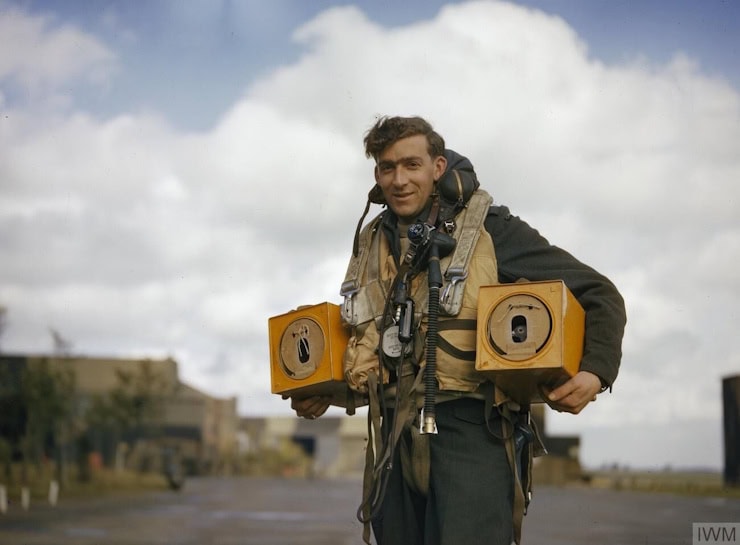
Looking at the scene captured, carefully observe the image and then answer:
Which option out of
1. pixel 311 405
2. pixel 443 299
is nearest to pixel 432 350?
pixel 443 299

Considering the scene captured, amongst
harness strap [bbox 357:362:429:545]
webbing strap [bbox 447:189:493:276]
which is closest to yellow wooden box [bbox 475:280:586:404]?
webbing strap [bbox 447:189:493:276]

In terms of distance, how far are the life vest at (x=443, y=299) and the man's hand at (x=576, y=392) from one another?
0.25m

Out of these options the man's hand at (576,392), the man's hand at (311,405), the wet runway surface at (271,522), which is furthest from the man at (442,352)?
the wet runway surface at (271,522)

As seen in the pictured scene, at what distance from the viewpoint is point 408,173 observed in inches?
146

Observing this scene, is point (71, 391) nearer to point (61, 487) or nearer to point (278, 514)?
point (61, 487)

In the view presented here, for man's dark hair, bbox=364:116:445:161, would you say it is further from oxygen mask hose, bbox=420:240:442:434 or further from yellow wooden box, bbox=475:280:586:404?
yellow wooden box, bbox=475:280:586:404

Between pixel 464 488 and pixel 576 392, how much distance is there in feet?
1.43

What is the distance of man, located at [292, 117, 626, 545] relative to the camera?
346cm

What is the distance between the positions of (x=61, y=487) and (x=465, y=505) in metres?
26.2

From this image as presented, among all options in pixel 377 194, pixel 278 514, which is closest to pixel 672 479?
pixel 278 514

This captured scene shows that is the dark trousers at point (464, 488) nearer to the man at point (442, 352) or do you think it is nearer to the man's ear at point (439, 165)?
the man at point (442, 352)

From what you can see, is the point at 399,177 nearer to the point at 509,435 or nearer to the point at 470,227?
the point at 470,227

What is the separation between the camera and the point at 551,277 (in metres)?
3.62

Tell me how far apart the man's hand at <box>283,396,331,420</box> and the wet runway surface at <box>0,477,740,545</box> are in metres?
7.66
